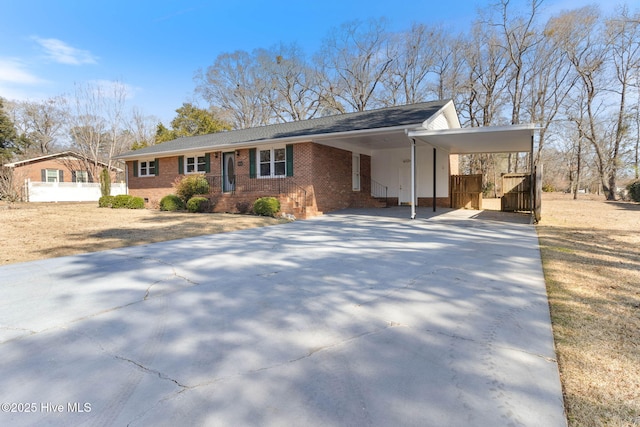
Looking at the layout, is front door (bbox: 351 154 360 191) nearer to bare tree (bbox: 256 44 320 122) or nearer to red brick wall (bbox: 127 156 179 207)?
red brick wall (bbox: 127 156 179 207)

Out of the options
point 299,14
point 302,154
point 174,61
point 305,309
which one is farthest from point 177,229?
point 299,14

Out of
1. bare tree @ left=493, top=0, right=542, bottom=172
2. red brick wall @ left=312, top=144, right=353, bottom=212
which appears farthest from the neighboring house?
bare tree @ left=493, top=0, right=542, bottom=172

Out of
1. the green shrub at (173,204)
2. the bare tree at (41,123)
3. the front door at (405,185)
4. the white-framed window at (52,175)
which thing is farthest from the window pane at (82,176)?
the front door at (405,185)

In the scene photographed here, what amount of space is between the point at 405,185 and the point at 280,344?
14.9 metres

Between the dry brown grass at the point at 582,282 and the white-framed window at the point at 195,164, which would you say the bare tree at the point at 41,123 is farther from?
the dry brown grass at the point at 582,282

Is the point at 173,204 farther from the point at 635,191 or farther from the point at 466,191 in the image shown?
the point at 635,191

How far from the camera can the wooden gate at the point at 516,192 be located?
14086 mm

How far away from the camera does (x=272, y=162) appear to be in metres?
14.6

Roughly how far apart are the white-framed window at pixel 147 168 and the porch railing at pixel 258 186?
17.2 feet

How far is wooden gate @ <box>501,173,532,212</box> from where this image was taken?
14.1m

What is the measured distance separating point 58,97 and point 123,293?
3199 cm

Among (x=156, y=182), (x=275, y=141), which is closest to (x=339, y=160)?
(x=275, y=141)

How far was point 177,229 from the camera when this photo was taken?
976cm

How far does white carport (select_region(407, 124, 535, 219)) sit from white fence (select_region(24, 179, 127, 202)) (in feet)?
67.5
